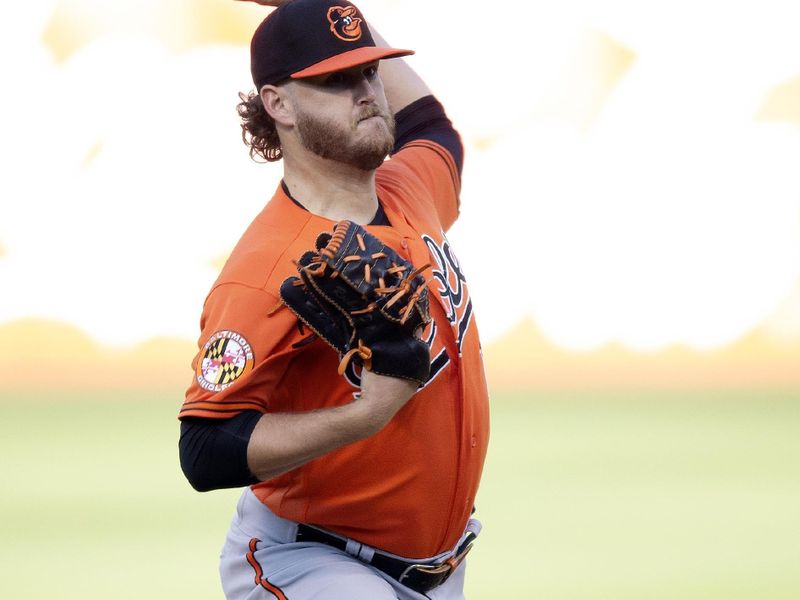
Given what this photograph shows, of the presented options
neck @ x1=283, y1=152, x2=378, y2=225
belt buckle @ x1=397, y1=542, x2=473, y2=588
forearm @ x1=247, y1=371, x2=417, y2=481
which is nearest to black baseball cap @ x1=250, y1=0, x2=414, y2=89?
Answer: neck @ x1=283, y1=152, x2=378, y2=225

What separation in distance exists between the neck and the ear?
117 millimetres

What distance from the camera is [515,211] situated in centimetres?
920

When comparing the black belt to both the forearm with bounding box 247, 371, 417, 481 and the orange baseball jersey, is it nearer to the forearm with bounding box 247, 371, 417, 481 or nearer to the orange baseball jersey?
Answer: the orange baseball jersey

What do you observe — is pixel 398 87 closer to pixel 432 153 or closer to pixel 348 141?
pixel 432 153

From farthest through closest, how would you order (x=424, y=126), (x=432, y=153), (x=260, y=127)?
(x=424, y=126), (x=432, y=153), (x=260, y=127)

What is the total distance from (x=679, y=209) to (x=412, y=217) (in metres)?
6.07

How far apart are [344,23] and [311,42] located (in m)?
0.12

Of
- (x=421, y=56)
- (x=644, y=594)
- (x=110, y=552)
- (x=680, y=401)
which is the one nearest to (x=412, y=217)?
(x=644, y=594)

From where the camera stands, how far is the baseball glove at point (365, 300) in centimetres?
287

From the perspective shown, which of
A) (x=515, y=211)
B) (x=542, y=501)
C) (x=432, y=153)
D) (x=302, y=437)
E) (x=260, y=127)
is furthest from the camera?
(x=515, y=211)

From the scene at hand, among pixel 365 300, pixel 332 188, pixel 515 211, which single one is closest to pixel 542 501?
pixel 515 211

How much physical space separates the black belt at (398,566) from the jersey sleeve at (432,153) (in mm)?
1076

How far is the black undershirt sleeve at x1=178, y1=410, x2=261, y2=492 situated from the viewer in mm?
3012

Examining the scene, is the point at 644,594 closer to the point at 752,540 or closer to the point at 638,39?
the point at 752,540
